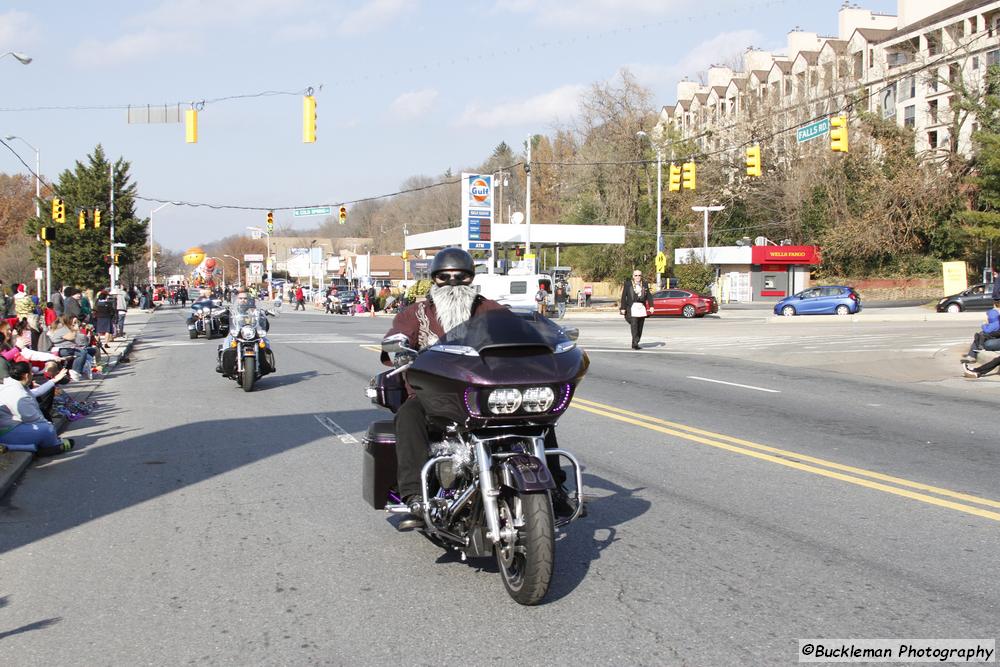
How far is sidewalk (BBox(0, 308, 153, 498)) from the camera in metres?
8.05

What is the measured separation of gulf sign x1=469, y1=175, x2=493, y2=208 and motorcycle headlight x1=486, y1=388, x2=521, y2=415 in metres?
47.6

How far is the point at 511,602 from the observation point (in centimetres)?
487

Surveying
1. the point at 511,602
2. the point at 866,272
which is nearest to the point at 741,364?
the point at 511,602

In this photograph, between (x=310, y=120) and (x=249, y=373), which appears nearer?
(x=249, y=373)

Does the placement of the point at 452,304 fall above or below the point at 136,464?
above

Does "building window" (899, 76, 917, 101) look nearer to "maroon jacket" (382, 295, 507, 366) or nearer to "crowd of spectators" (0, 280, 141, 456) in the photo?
"crowd of spectators" (0, 280, 141, 456)

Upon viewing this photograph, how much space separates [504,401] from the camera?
183 inches

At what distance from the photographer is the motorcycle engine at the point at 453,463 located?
5.02 m

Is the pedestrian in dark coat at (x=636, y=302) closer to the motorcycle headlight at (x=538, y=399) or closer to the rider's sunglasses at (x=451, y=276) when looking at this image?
the rider's sunglasses at (x=451, y=276)

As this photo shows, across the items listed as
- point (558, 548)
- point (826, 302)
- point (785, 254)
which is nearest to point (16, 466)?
point (558, 548)

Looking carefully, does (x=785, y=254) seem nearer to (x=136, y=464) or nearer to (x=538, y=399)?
(x=136, y=464)

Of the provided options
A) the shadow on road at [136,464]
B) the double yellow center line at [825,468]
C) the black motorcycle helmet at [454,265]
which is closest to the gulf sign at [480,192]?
the shadow on road at [136,464]

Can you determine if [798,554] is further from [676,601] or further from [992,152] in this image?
[992,152]

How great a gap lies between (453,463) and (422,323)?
97cm
